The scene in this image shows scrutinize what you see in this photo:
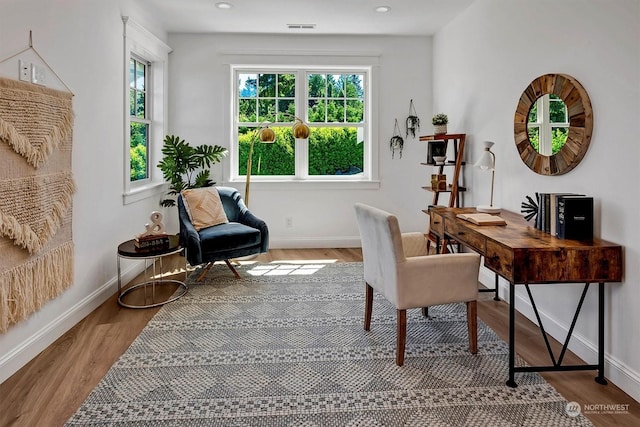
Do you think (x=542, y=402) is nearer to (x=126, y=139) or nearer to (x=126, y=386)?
(x=126, y=386)

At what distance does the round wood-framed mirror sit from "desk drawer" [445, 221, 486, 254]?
0.65m

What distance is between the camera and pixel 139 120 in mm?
4527

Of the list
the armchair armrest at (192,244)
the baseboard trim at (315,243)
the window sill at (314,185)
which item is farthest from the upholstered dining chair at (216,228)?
the baseboard trim at (315,243)

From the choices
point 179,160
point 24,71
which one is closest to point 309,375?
point 24,71

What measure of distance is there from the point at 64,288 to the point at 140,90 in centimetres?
257

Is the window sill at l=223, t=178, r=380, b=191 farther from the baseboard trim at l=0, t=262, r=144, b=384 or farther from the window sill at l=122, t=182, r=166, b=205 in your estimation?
the baseboard trim at l=0, t=262, r=144, b=384

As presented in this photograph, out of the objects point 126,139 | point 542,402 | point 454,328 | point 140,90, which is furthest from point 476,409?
point 140,90

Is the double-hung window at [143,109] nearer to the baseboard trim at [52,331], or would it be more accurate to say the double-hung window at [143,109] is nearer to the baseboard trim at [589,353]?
the baseboard trim at [52,331]

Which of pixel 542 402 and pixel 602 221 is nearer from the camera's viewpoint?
pixel 542 402

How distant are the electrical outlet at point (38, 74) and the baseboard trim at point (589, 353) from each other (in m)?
3.45

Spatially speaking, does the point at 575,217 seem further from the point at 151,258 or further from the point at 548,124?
the point at 151,258

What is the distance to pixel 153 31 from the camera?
457 centimetres

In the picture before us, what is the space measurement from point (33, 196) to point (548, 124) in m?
3.14

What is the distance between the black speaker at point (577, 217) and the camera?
227cm
